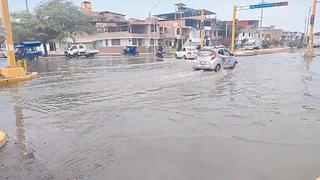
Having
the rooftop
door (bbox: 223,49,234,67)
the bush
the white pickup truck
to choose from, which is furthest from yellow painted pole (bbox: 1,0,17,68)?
the rooftop

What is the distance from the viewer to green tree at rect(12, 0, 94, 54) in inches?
2010

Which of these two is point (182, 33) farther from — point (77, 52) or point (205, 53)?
point (205, 53)

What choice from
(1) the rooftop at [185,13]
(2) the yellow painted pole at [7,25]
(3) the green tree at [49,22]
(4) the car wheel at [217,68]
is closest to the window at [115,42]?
(3) the green tree at [49,22]

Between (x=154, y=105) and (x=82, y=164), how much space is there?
16.6 feet

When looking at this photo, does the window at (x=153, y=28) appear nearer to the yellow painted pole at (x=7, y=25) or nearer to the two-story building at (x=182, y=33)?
the two-story building at (x=182, y=33)

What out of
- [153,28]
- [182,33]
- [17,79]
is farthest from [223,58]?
[182,33]

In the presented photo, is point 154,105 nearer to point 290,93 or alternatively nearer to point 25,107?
point 25,107

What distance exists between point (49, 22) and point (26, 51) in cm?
1023

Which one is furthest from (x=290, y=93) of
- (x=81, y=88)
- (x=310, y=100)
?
(x=81, y=88)

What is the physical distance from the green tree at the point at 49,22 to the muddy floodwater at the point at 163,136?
42214 mm

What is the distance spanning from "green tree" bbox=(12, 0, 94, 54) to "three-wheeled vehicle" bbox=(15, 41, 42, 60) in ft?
27.0

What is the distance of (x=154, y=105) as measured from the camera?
10.1 meters

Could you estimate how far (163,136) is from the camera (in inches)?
268

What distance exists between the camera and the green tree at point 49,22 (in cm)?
5106
